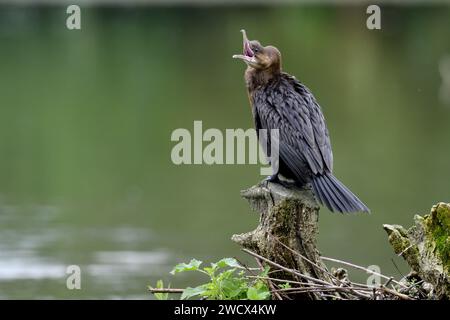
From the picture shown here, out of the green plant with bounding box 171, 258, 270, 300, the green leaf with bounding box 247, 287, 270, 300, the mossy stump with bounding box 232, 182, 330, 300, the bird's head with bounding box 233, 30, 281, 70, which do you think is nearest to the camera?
the green leaf with bounding box 247, 287, 270, 300

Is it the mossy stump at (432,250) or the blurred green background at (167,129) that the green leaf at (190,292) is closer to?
the mossy stump at (432,250)

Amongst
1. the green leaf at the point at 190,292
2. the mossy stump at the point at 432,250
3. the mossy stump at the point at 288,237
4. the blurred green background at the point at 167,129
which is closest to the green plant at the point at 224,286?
the green leaf at the point at 190,292

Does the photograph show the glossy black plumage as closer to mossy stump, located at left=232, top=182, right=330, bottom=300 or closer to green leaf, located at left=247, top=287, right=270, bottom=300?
mossy stump, located at left=232, top=182, right=330, bottom=300

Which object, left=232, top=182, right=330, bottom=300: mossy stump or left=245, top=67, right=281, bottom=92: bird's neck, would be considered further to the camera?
left=245, top=67, right=281, bottom=92: bird's neck

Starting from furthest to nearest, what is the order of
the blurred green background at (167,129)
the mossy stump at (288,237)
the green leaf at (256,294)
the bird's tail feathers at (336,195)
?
1. the blurred green background at (167,129)
2. the bird's tail feathers at (336,195)
3. the mossy stump at (288,237)
4. the green leaf at (256,294)

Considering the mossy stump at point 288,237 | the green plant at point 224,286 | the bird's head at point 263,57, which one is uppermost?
the bird's head at point 263,57

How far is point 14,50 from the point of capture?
27.6 metres

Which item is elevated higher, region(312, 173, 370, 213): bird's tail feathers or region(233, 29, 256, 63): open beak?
region(233, 29, 256, 63): open beak

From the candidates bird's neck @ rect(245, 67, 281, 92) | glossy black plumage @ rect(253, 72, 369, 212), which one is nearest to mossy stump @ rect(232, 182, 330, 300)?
glossy black plumage @ rect(253, 72, 369, 212)

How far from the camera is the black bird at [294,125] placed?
6238mm

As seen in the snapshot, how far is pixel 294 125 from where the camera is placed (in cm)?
651

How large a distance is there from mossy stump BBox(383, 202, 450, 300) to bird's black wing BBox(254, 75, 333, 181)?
890mm

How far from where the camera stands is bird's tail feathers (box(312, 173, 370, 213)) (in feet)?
20.2
